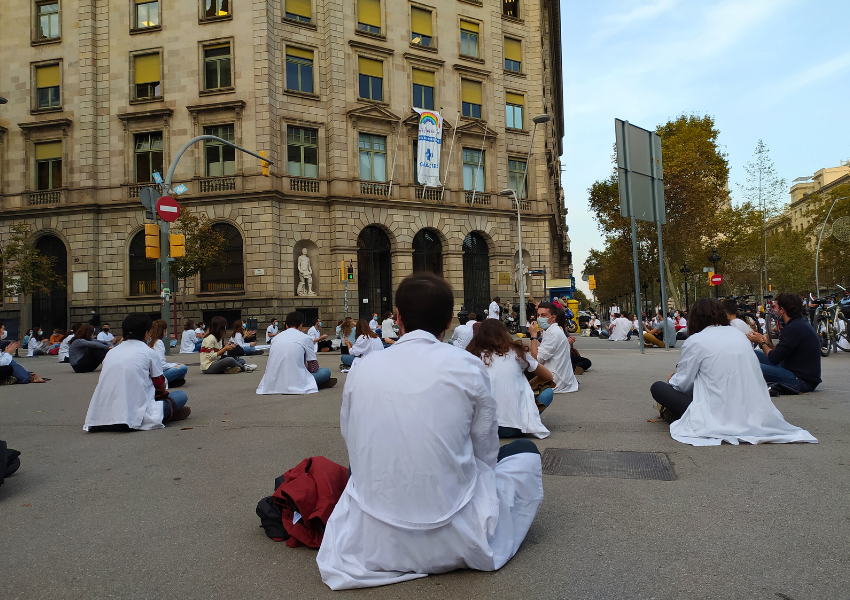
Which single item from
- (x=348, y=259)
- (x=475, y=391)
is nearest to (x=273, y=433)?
(x=475, y=391)

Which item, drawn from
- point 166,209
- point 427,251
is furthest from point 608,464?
point 427,251

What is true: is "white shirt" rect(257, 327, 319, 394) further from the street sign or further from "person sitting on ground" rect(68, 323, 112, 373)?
the street sign

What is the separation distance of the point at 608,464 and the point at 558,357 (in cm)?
441

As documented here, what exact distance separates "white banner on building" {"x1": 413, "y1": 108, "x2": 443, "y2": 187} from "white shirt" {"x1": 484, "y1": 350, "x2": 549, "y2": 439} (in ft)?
91.1

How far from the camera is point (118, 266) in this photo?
31.7m

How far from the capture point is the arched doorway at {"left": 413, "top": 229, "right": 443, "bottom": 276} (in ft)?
117

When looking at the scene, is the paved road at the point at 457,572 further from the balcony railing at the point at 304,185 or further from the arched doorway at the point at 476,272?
the arched doorway at the point at 476,272

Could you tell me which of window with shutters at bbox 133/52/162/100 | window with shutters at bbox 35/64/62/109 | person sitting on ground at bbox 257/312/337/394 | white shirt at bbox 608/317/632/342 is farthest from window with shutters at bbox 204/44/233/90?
person sitting on ground at bbox 257/312/337/394

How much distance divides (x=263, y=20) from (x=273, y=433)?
28.1 meters

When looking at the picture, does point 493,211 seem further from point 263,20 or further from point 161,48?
point 161,48

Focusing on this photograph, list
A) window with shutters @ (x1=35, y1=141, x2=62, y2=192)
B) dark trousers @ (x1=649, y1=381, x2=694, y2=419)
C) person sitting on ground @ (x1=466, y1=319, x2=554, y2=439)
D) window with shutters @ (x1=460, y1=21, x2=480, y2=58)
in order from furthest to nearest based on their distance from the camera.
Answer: window with shutters @ (x1=460, y1=21, x2=480, y2=58) → window with shutters @ (x1=35, y1=141, x2=62, y2=192) → dark trousers @ (x1=649, y1=381, x2=694, y2=419) → person sitting on ground @ (x1=466, y1=319, x2=554, y2=439)

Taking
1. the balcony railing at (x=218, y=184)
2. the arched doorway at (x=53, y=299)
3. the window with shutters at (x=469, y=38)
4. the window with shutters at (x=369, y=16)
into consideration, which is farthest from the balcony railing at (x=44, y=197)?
the window with shutters at (x=469, y=38)

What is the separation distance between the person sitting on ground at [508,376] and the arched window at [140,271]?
28.4 meters

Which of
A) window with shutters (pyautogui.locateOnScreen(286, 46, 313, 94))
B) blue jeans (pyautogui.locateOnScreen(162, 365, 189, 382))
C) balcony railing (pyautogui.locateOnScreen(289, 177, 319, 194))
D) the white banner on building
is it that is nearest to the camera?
blue jeans (pyautogui.locateOnScreen(162, 365, 189, 382))
